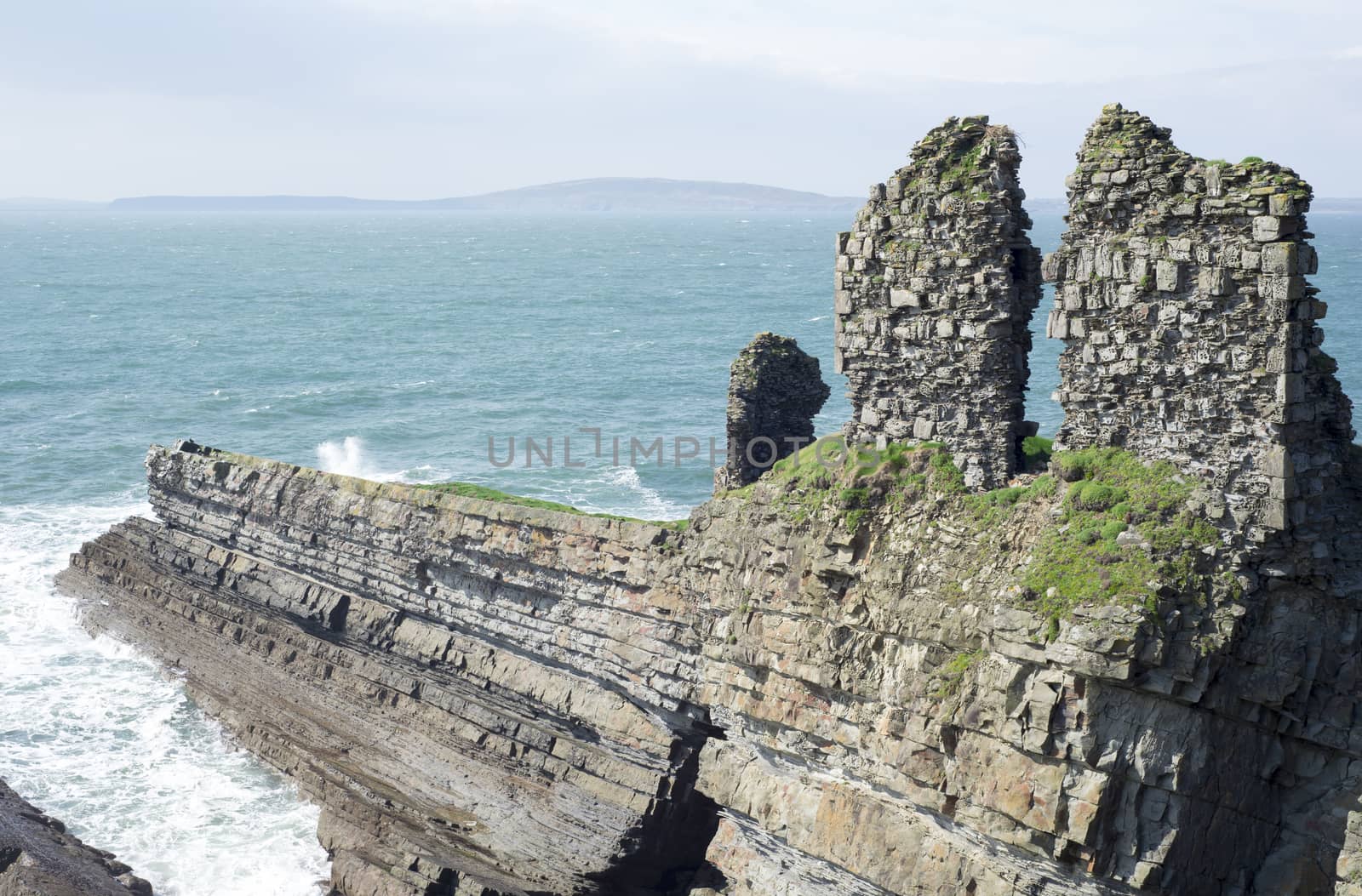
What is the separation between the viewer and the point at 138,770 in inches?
1079

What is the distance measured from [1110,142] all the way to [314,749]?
1994 cm

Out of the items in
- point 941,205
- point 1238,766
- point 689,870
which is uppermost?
point 941,205

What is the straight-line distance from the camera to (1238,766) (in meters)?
15.8

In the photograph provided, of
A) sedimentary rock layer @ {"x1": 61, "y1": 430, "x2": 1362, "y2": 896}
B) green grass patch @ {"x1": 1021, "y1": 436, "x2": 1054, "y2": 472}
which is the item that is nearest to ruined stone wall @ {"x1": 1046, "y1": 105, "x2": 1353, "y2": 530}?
sedimentary rock layer @ {"x1": 61, "y1": 430, "x2": 1362, "y2": 896}

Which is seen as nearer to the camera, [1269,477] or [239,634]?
[1269,477]

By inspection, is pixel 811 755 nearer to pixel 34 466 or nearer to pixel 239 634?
pixel 239 634

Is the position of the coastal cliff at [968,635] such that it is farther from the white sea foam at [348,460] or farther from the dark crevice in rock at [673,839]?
the white sea foam at [348,460]

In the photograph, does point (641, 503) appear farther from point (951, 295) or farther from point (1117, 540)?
point (1117, 540)

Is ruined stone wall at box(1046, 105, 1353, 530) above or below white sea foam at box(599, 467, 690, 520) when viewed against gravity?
above

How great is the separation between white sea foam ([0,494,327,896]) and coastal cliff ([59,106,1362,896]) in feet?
3.82

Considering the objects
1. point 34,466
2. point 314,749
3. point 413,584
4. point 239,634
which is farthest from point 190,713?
point 34,466

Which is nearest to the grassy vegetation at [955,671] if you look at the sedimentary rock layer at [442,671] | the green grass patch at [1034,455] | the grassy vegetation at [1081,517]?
the grassy vegetation at [1081,517]

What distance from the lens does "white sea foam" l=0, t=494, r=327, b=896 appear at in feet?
78.9

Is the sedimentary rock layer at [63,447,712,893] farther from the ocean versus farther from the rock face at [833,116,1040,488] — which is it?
the rock face at [833,116,1040,488]
